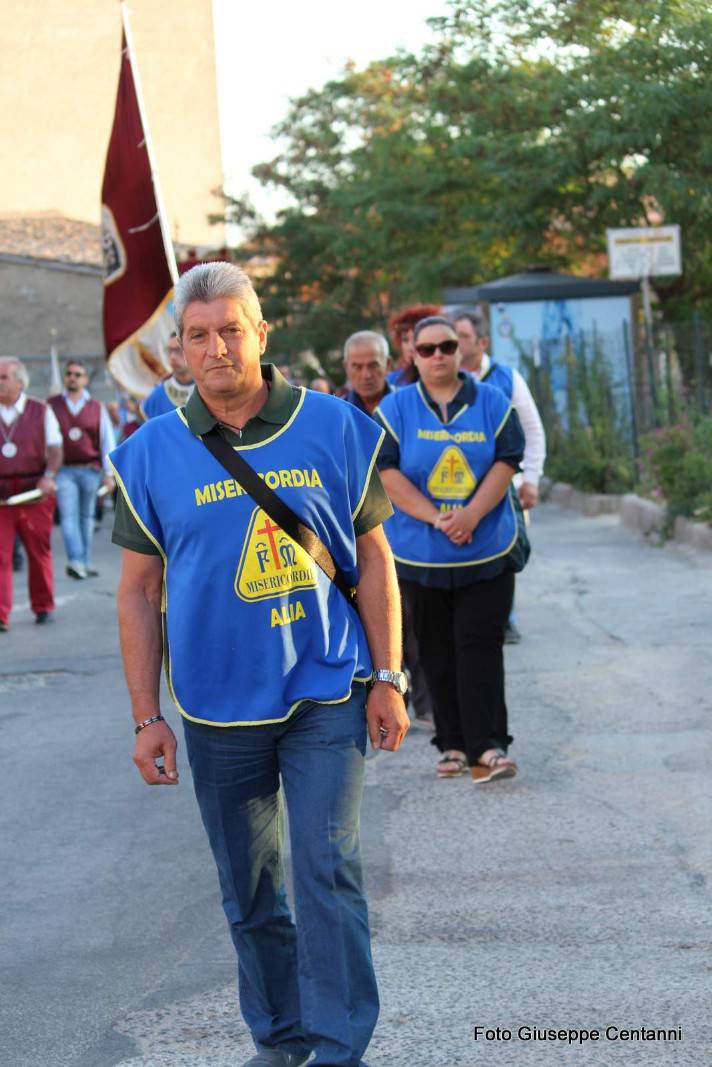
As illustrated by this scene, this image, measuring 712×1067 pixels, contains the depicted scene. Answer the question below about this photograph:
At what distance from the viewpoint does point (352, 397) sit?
8.88 metres

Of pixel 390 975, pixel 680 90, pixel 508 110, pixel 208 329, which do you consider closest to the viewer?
pixel 208 329

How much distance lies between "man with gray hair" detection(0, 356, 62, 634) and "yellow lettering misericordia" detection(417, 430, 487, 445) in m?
6.56

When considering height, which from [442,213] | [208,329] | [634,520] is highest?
[442,213]

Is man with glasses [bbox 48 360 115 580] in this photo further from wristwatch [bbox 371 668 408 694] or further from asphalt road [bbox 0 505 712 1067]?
wristwatch [bbox 371 668 408 694]

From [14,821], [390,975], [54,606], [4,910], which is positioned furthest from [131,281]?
[390,975]

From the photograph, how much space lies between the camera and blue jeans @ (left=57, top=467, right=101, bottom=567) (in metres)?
15.6

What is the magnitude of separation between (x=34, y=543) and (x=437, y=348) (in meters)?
6.87

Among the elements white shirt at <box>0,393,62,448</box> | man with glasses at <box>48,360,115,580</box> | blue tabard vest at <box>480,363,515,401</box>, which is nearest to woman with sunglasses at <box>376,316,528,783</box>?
blue tabard vest at <box>480,363,515,401</box>

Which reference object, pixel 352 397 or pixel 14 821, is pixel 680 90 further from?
pixel 14 821

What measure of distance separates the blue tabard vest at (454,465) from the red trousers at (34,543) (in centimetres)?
642

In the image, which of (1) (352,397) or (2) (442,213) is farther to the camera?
(2) (442,213)

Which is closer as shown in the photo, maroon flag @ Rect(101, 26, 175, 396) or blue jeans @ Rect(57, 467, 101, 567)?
blue jeans @ Rect(57, 467, 101, 567)

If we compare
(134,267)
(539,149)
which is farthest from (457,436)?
(539,149)

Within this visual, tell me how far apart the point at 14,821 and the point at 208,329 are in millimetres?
3628
